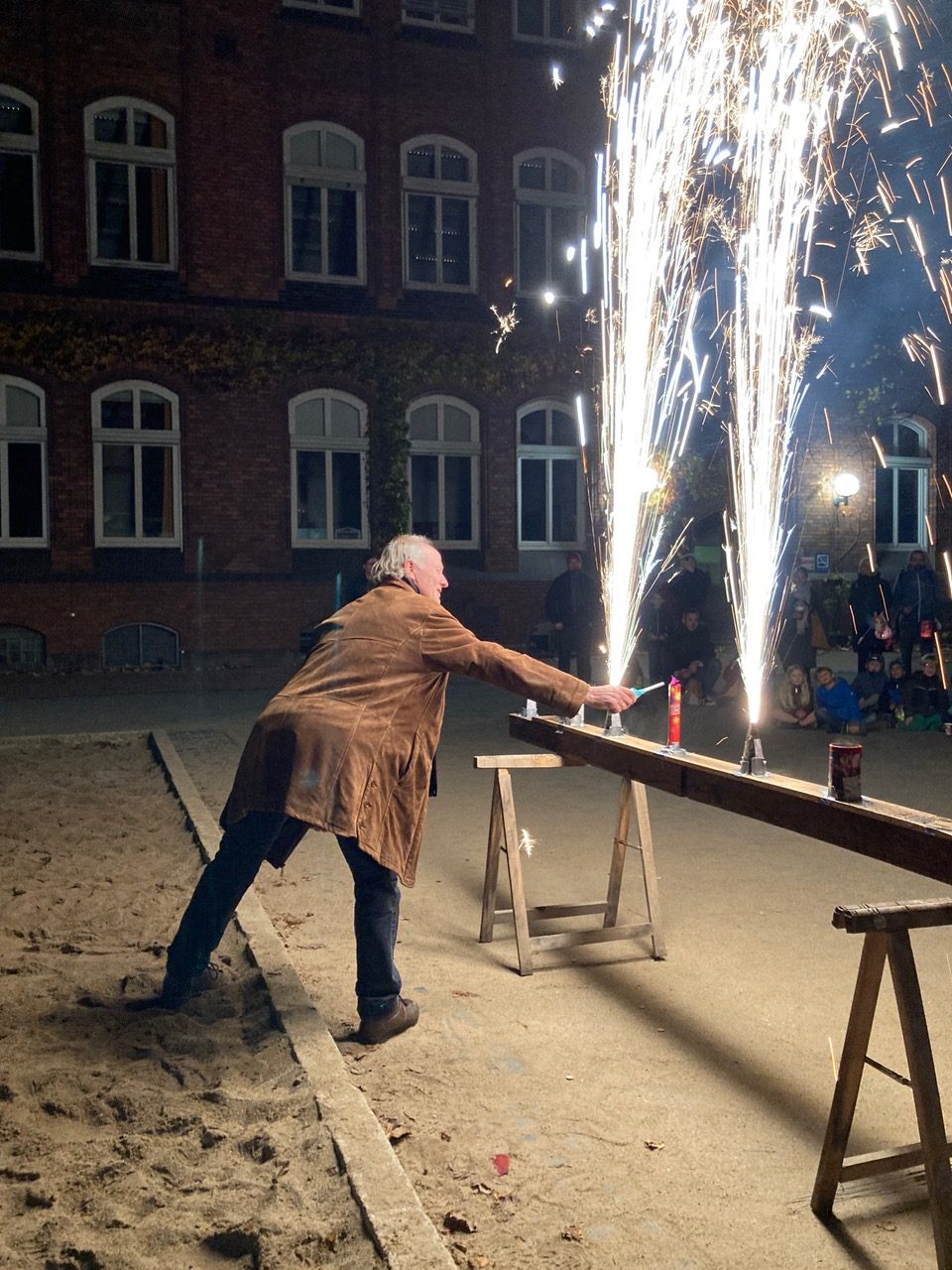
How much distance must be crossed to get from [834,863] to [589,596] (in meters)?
9.32

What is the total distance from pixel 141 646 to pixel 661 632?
29.4 feet

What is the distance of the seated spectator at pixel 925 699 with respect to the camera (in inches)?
505

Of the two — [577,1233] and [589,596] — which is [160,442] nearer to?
[589,596]

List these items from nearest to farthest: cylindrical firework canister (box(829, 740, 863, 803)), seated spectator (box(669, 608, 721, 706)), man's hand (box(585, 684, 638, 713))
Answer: cylindrical firework canister (box(829, 740, 863, 803))
man's hand (box(585, 684, 638, 713))
seated spectator (box(669, 608, 721, 706))

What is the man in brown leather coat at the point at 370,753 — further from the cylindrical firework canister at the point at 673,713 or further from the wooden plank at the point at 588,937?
the wooden plank at the point at 588,937

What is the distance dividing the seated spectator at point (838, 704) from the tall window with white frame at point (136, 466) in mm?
11427

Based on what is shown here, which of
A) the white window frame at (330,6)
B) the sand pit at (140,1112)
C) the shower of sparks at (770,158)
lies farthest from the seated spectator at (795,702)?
the white window frame at (330,6)

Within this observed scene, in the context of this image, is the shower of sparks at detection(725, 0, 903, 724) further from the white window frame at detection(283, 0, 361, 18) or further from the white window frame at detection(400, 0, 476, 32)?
the white window frame at detection(400, 0, 476, 32)

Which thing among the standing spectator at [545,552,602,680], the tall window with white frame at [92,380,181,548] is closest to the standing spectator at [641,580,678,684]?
the standing spectator at [545,552,602,680]

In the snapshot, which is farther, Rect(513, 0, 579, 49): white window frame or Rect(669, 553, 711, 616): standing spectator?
Rect(513, 0, 579, 49): white window frame

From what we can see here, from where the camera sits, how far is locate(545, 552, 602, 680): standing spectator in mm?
16172

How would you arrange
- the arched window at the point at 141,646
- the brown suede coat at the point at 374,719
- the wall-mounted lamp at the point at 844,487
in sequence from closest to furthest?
the brown suede coat at the point at 374,719
the arched window at the point at 141,646
the wall-mounted lamp at the point at 844,487

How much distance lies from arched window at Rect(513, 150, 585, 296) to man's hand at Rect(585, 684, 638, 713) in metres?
18.6

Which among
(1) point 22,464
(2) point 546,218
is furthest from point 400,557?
(2) point 546,218
